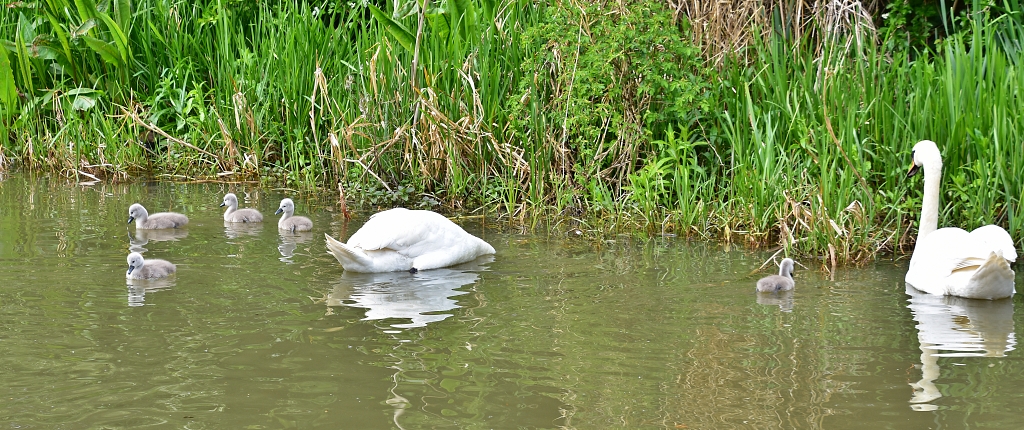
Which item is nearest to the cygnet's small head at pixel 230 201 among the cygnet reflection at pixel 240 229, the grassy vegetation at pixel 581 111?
the cygnet reflection at pixel 240 229

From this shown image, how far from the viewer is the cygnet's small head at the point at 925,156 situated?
7066 millimetres

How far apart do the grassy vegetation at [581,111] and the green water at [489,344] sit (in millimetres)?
876

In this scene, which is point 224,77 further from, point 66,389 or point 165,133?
point 66,389

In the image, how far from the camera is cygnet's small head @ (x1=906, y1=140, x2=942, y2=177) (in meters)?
7.07

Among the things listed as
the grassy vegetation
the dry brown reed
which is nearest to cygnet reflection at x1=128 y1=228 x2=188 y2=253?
the grassy vegetation

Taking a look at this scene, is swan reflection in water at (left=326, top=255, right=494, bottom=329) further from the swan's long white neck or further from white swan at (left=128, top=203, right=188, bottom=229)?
the swan's long white neck

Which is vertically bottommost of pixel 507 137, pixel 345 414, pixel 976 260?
pixel 345 414

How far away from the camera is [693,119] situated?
877cm

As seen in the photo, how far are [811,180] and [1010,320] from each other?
2202 millimetres

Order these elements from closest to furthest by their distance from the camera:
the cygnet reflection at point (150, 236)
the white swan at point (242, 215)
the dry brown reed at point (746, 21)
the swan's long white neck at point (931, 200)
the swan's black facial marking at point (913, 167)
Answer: the swan's long white neck at point (931, 200) → the swan's black facial marking at point (913, 167) → the cygnet reflection at point (150, 236) → the white swan at point (242, 215) → the dry brown reed at point (746, 21)

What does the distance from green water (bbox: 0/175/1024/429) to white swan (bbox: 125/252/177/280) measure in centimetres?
8

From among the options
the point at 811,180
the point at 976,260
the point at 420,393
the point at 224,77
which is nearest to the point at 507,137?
the point at 811,180

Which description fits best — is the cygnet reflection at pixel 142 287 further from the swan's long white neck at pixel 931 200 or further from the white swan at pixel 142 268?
the swan's long white neck at pixel 931 200

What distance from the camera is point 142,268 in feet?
21.5
